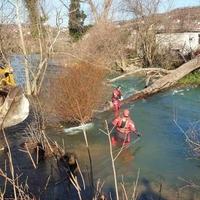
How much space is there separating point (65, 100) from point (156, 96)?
24.4 ft

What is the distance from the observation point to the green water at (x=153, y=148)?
10.8 meters

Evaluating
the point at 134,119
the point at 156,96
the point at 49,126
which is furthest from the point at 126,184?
the point at 156,96

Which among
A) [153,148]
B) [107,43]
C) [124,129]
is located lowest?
[153,148]

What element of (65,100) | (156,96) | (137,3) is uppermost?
(137,3)

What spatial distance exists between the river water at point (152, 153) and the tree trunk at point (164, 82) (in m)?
1.29

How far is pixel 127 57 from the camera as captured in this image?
33.8 metres

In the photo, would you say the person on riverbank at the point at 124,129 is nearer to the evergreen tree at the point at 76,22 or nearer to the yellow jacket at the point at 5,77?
the yellow jacket at the point at 5,77

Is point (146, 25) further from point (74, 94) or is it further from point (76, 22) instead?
point (74, 94)

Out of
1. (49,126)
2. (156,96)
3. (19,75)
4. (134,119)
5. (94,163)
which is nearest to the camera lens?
(94,163)

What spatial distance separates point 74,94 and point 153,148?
4.11 meters

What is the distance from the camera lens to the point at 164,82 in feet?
72.8

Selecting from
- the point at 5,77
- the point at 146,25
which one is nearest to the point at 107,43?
the point at 146,25

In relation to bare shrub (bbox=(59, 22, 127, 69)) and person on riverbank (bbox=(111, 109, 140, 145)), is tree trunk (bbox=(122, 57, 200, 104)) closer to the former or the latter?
person on riverbank (bbox=(111, 109, 140, 145))

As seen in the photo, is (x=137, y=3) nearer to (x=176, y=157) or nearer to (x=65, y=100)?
(x=65, y=100)
